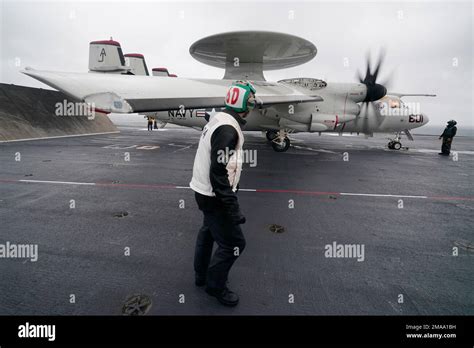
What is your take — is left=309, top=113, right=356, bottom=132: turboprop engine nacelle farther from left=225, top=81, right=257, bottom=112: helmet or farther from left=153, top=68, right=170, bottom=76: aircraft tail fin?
left=153, top=68, right=170, bottom=76: aircraft tail fin

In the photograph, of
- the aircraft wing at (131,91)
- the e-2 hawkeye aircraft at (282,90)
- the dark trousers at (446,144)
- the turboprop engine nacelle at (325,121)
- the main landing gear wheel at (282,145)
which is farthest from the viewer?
the dark trousers at (446,144)

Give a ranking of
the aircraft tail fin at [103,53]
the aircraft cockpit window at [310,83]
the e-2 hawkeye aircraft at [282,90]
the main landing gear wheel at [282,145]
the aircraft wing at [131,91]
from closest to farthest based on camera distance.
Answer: the aircraft wing at [131,91] → the e-2 hawkeye aircraft at [282,90] → the aircraft tail fin at [103,53] → the aircraft cockpit window at [310,83] → the main landing gear wheel at [282,145]

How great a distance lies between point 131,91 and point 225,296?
5432 mm

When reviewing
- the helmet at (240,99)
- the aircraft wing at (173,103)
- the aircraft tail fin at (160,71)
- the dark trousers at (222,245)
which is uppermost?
the aircraft tail fin at (160,71)

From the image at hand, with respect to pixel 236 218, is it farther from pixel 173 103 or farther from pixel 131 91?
pixel 173 103

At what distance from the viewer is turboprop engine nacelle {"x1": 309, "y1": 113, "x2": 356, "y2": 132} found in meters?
13.2

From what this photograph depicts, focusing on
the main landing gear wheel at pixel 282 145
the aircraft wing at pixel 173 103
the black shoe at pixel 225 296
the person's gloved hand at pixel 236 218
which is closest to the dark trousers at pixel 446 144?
the main landing gear wheel at pixel 282 145

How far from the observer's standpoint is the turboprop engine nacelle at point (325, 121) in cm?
1319

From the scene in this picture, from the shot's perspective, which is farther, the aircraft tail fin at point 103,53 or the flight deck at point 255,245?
the aircraft tail fin at point 103,53

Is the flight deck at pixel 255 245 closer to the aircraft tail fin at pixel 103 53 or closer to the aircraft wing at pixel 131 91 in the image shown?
the aircraft wing at pixel 131 91

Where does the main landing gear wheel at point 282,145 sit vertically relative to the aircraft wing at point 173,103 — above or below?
below

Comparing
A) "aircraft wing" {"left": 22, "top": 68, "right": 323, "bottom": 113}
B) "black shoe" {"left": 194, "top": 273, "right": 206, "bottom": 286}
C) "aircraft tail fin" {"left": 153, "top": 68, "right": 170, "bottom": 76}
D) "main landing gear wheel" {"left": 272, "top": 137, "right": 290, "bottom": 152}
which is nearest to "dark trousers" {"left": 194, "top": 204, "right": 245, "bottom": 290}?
"black shoe" {"left": 194, "top": 273, "right": 206, "bottom": 286}

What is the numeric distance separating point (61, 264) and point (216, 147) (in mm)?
2684
